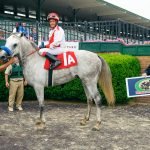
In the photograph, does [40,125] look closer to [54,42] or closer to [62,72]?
[62,72]

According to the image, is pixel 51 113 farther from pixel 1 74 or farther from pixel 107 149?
pixel 107 149

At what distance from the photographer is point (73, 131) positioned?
25.3ft

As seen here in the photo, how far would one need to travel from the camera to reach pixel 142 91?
33.9 feet

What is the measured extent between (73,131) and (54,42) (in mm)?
2344

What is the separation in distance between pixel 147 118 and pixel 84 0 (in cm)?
1532

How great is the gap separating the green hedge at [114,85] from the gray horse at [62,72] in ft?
9.83

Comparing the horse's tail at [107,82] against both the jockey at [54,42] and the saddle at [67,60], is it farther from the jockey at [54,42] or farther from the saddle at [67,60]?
the jockey at [54,42]

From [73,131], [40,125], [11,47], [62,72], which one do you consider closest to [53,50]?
[62,72]

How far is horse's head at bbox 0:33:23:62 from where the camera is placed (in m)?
7.30

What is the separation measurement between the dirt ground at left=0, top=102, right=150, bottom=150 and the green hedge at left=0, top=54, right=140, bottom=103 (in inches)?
36.4

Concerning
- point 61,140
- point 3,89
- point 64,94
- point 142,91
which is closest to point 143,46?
point 142,91

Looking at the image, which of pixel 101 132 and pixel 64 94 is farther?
pixel 64 94

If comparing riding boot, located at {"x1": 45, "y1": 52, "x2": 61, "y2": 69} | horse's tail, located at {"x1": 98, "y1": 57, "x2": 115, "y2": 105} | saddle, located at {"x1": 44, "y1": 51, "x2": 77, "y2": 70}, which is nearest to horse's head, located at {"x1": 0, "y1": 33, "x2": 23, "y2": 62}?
riding boot, located at {"x1": 45, "y1": 52, "x2": 61, "y2": 69}

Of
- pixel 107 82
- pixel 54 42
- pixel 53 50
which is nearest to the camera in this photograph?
pixel 54 42
